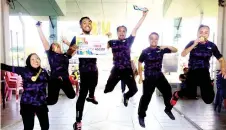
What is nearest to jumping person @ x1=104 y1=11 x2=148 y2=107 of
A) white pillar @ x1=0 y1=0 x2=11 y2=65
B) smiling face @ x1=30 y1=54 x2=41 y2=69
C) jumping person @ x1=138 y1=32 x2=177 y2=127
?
jumping person @ x1=138 y1=32 x2=177 y2=127

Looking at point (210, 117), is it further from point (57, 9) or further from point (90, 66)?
point (57, 9)

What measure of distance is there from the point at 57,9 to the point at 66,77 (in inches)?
200

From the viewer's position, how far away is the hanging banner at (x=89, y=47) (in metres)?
4.57

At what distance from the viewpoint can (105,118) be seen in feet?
26.4

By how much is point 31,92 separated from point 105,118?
158 inches

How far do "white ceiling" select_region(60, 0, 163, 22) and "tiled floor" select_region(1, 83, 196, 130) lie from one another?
9.11 ft

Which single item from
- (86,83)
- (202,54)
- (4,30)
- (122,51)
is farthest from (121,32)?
(4,30)

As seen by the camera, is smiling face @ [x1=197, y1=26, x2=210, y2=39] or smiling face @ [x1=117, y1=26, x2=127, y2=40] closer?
smiling face @ [x1=197, y1=26, x2=210, y2=39]

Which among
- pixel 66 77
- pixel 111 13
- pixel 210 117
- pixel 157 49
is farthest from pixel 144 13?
pixel 111 13

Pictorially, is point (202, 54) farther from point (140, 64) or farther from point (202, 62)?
point (140, 64)

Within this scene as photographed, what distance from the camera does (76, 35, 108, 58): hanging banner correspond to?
180 inches

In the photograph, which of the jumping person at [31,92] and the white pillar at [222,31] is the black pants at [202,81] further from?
the white pillar at [222,31]

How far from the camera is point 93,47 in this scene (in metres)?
4.60

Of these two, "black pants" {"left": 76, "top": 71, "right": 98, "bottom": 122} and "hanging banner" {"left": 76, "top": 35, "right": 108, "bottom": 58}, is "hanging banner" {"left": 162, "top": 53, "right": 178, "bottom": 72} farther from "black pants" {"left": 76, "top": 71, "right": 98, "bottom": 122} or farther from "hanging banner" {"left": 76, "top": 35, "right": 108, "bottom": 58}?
"hanging banner" {"left": 76, "top": 35, "right": 108, "bottom": 58}
